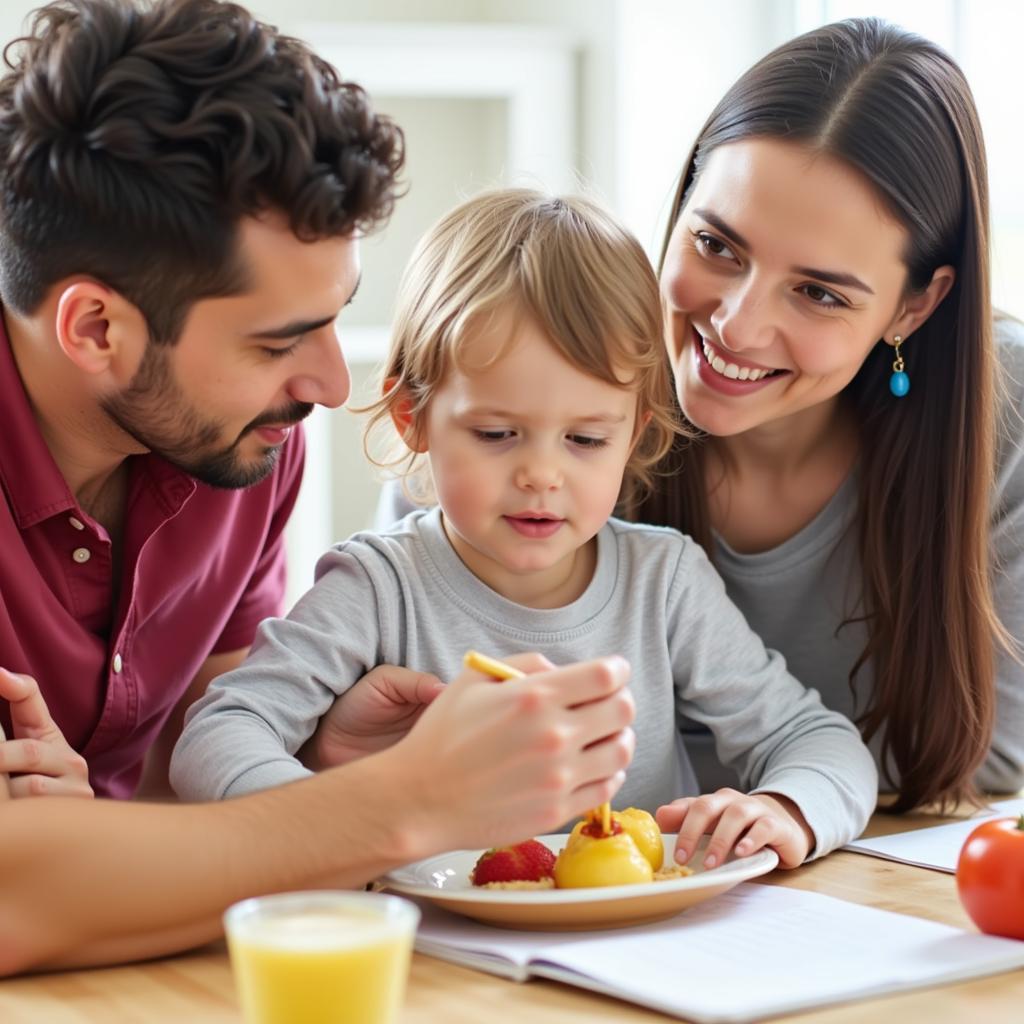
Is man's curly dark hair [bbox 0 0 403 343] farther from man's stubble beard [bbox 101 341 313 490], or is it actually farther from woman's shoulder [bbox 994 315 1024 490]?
woman's shoulder [bbox 994 315 1024 490]

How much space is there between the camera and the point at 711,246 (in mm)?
1789

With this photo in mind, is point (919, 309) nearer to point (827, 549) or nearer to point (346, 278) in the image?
point (827, 549)

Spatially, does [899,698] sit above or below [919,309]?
below

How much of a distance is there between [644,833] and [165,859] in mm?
426

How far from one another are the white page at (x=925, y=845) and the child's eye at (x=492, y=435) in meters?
0.55

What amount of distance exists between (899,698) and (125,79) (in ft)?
3.65

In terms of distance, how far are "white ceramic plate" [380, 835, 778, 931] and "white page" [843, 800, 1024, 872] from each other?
0.24 m

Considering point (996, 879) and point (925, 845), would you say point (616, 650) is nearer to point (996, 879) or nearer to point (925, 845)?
point (925, 845)

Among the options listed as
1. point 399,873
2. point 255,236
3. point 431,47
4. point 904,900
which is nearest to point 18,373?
point 255,236

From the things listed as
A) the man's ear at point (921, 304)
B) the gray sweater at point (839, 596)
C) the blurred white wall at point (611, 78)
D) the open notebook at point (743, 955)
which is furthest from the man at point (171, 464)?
the blurred white wall at point (611, 78)

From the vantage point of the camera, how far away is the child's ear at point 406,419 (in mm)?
1642

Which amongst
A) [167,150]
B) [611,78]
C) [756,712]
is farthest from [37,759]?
[611,78]

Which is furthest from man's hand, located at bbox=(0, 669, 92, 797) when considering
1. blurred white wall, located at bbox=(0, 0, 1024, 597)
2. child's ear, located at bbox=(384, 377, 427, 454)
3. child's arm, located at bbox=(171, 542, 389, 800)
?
blurred white wall, located at bbox=(0, 0, 1024, 597)

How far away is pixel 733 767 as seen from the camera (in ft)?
5.78
